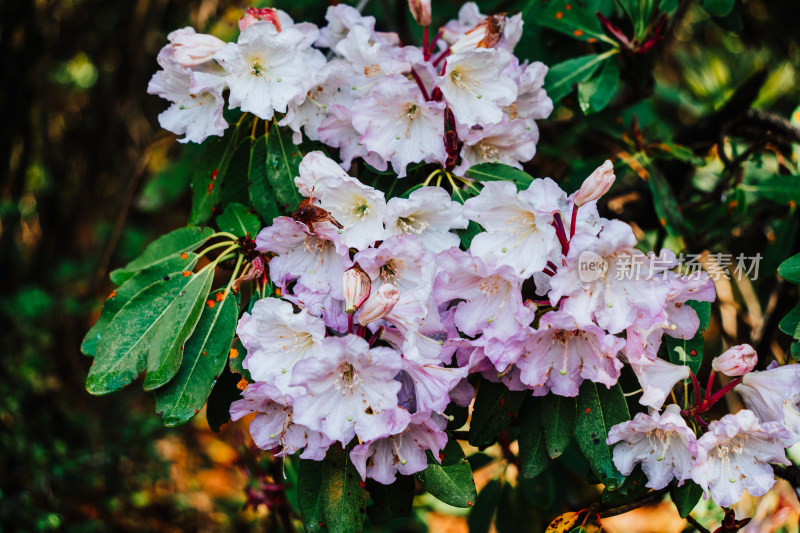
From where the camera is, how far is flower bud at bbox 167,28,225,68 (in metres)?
1.22

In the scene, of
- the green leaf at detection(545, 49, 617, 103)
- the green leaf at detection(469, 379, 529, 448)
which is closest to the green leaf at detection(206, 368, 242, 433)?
the green leaf at detection(469, 379, 529, 448)

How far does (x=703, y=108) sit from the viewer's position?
2.87 meters

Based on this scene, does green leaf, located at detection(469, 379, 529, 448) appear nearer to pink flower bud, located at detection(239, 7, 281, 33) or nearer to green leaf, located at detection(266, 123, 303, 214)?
green leaf, located at detection(266, 123, 303, 214)

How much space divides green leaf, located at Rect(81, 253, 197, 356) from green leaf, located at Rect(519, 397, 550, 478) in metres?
0.75

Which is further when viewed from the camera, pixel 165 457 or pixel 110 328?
pixel 165 457

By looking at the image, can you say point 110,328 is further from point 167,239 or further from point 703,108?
point 703,108

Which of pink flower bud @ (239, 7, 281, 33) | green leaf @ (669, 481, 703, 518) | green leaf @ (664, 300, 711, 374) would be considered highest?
pink flower bud @ (239, 7, 281, 33)

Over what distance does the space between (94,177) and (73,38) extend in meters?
0.66

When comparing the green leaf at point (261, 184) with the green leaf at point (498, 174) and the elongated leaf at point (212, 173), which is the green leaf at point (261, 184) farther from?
the green leaf at point (498, 174)

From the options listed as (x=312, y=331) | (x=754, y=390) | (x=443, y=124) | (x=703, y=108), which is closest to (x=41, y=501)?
(x=312, y=331)

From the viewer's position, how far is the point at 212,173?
1.46m

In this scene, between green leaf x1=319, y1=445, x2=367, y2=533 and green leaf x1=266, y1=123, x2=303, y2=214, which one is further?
green leaf x1=266, y1=123, x2=303, y2=214

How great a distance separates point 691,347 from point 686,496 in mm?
274

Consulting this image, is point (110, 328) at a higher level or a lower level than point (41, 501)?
higher
